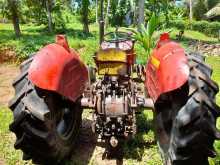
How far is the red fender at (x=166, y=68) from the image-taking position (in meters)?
3.79

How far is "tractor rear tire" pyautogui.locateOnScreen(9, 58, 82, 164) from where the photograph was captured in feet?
13.0

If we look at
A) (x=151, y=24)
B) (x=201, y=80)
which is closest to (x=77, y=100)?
(x=201, y=80)

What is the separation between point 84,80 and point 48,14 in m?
15.4

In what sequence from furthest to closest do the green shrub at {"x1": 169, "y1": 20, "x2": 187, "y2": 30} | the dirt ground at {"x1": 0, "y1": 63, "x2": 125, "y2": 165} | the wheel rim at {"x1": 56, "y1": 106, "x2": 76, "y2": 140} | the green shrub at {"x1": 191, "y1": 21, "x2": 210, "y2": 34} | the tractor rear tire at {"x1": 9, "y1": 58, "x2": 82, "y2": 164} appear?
the green shrub at {"x1": 191, "y1": 21, "x2": 210, "y2": 34} → the green shrub at {"x1": 169, "y1": 20, "x2": 187, "y2": 30} → the dirt ground at {"x1": 0, "y1": 63, "x2": 125, "y2": 165} → the wheel rim at {"x1": 56, "y1": 106, "x2": 76, "y2": 140} → the tractor rear tire at {"x1": 9, "y1": 58, "x2": 82, "y2": 164}

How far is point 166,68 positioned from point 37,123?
4.58 ft

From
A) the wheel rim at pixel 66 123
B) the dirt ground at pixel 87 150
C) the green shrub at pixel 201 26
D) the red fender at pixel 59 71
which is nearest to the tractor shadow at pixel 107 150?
the dirt ground at pixel 87 150

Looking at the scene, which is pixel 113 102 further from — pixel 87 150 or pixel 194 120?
pixel 194 120

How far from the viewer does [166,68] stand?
4082 millimetres

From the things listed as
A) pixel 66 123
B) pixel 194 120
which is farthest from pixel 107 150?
pixel 194 120

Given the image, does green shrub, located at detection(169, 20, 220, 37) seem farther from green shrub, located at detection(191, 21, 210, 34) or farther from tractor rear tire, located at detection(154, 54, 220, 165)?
tractor rear tire, located at detection(154, 54, 220, 165)

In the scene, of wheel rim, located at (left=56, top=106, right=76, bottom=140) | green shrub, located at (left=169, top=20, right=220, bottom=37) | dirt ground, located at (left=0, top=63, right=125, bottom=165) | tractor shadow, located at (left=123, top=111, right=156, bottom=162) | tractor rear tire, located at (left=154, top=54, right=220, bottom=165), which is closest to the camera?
tractor rear tire, located at (left=154, top=54, right=220, bottom=165)

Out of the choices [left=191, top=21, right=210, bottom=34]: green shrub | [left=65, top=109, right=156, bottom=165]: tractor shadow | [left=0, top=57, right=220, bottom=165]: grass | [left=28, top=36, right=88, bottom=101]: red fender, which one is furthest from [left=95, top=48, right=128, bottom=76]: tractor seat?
[left=191, top=21, right=210, bottom=34]: green shrub

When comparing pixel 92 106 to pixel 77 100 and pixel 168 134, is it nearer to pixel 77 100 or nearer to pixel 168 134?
pixel 77 100

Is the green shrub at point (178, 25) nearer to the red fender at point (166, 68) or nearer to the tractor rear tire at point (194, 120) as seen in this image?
the red fender at point (166, 68)
